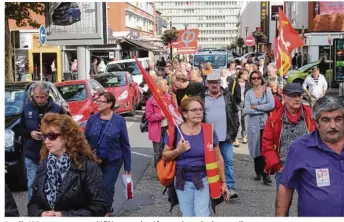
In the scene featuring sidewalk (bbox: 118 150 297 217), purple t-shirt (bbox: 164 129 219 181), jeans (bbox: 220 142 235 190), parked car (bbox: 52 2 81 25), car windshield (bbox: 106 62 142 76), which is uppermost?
parked car (bbox: 52 2 81 25)

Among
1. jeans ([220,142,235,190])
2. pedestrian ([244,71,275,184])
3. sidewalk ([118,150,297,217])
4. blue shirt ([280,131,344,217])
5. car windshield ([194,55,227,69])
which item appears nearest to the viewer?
blue shirt ([280,131,344,217])

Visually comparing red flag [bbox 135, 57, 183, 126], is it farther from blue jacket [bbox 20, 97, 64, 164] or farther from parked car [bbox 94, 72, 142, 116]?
parked car [bbox 94, 72, 142, 116]

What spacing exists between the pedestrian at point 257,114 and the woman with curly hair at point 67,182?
181 inches

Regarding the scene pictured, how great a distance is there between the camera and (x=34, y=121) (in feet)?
21.2

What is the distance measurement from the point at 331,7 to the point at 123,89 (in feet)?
75.9

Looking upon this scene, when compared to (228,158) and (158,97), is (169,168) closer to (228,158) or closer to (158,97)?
(158,97)

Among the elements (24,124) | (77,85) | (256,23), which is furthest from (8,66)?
(256,23)

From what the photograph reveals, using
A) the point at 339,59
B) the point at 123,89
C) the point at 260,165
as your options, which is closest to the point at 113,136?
the point at 260,165

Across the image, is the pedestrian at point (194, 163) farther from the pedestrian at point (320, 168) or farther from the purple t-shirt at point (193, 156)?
the pedestrian at point (320, 168)

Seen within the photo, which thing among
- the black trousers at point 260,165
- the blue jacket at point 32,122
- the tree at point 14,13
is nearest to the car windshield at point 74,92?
the tree at point 14,13

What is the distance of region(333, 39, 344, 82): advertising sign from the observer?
22.1 m

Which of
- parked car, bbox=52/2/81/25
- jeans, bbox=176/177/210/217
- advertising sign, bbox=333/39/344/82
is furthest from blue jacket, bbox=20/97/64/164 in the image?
advertising sign, bbox=333/39/344/82

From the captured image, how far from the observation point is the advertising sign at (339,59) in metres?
22.1

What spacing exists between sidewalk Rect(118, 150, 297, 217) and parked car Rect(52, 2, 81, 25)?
8.68 meters
